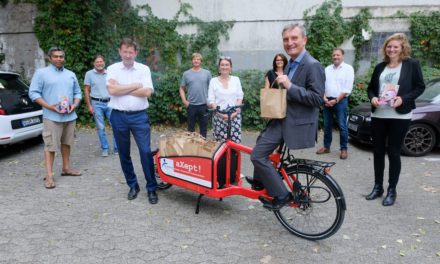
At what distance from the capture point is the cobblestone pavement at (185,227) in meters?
2.92

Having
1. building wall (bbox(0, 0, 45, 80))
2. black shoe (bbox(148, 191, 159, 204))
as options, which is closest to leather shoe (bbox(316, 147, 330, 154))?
black shoe (bbox(148, 191, 159, 204))

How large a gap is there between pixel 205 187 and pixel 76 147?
4496mm

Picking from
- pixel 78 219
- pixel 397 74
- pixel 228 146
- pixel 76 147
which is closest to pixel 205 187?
pixel 228 146

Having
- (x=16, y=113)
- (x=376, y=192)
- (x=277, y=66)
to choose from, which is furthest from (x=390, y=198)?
(x=16, y=113)

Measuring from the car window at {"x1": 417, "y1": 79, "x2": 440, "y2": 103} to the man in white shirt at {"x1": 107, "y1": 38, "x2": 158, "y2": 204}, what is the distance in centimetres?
560

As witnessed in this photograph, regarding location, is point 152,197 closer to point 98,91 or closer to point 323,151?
point 98,91

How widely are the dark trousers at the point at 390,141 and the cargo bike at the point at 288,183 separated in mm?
1213

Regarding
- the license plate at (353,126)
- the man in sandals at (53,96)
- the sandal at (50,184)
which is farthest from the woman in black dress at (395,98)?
the sandal at (50,184)

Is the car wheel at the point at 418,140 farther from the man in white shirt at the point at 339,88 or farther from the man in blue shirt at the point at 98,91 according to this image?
the man in blue shirt at the point at 98,91

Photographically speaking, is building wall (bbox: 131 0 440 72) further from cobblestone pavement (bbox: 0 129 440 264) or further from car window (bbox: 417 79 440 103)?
cobblestone pavement (bbox: 0 129 440 264)

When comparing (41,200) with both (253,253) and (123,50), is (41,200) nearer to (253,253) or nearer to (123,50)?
(123,50)

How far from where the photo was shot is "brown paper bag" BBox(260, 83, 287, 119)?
280 cm

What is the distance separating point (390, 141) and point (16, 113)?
241 inches

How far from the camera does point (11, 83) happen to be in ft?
19.6
